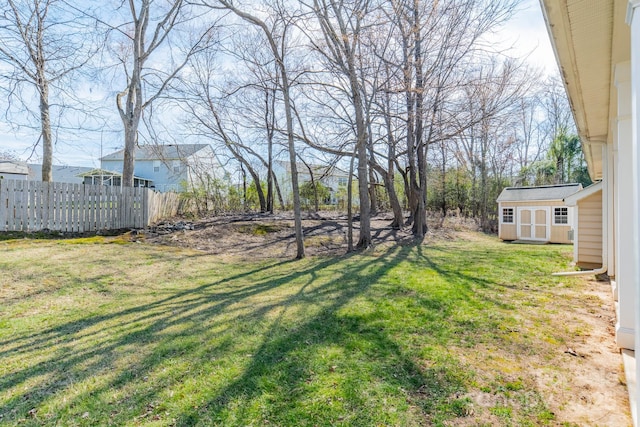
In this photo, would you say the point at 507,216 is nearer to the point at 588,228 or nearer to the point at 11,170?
the point at 588,228

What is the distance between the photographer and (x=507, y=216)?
1402 centimetres

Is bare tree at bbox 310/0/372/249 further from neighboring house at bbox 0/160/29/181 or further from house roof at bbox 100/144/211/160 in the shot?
neighboring house at bbox 0/160/29/181

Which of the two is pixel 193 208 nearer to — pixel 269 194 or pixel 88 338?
pixel 269 194

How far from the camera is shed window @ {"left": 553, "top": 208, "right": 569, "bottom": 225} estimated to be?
12.5m

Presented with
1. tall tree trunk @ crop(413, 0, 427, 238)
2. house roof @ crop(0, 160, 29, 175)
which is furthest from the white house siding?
house roof @ crop(0, 160, 29, 175)

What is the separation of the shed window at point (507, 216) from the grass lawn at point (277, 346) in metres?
8.66

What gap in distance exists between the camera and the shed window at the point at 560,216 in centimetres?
1247

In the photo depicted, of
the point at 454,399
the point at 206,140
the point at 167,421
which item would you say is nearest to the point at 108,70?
the point at 206,140

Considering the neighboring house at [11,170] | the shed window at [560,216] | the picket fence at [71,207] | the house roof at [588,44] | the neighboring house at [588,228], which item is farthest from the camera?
the neighboring house at [11,170]

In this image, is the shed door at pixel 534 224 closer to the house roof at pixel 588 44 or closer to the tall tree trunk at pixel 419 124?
the tall tree trunk at pixel 419 124

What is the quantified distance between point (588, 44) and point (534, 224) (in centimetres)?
1295

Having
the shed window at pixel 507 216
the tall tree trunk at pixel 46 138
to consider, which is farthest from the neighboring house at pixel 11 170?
the shed window at pixel 507 216

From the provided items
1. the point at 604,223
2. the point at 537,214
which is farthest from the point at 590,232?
the point at 537,214

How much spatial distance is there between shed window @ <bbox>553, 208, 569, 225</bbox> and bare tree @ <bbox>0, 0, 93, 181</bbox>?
16720 mm
